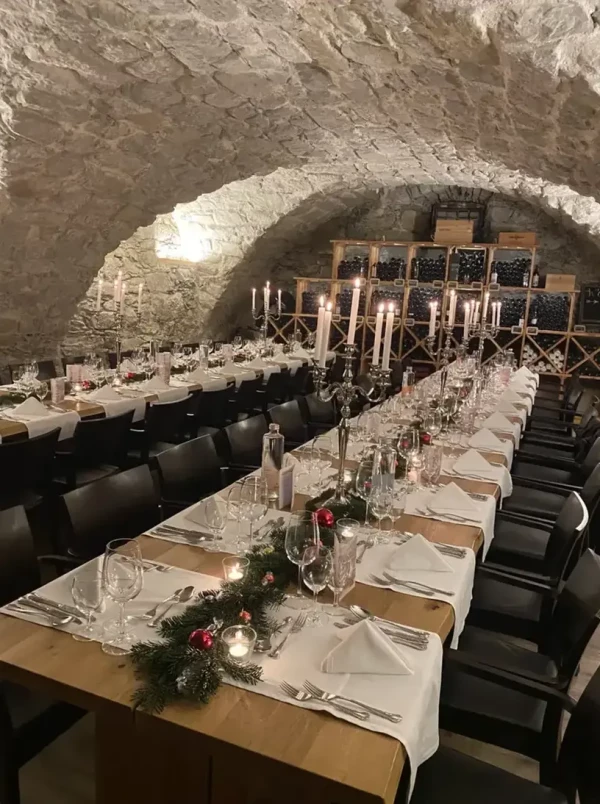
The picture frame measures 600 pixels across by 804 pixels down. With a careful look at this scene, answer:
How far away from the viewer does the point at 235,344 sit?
7.17 meters

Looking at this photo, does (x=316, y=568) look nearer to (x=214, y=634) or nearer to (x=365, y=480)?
(x=214, y=634)

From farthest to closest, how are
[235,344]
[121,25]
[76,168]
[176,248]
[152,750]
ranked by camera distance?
[176,248] → [235,344] → [76,168] → [121,25] → [152,750]

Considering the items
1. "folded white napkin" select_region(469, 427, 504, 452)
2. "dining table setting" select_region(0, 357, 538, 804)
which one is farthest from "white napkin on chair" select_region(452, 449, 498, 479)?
"dining table setting" select_region(0, 357, 538, 804)

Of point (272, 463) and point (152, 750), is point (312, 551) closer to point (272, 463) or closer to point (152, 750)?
point (152, 750)

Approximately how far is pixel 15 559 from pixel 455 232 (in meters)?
7.79

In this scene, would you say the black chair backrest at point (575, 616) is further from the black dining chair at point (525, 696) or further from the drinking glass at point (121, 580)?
the drinking glass at point (121, 580)

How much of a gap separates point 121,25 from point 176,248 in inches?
201

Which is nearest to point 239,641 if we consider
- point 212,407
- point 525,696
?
point 525,696

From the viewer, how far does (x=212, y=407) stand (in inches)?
187

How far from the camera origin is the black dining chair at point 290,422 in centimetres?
407

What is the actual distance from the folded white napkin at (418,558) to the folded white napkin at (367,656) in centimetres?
46

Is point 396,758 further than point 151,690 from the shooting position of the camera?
No

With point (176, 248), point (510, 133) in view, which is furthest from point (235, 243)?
point (510, 133)

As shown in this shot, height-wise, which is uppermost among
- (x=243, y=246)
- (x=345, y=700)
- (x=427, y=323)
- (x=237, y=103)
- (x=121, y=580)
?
(x=237, y=103)
